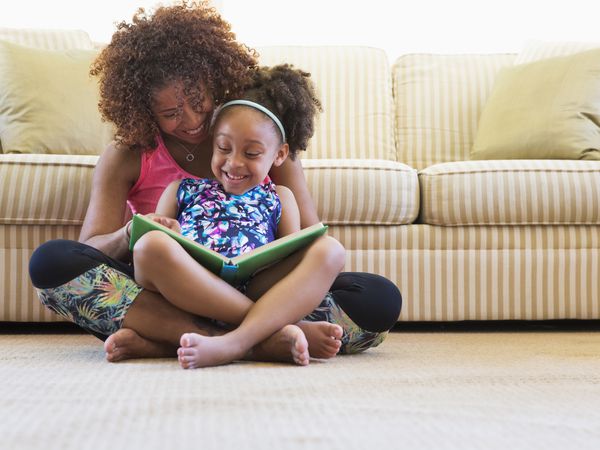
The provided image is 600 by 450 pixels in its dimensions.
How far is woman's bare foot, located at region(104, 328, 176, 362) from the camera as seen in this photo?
1468 mm

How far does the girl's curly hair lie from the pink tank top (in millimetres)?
221

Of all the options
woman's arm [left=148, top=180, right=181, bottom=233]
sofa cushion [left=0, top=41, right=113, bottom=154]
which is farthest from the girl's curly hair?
sofa cushion [left=0, top=41, right=113, bottom=154]

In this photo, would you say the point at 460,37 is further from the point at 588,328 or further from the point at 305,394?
the point at 305,394

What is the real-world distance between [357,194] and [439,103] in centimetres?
94

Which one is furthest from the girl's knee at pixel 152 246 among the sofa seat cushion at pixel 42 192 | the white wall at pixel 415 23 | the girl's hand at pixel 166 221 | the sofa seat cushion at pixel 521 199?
the white wall at pixel 415 23

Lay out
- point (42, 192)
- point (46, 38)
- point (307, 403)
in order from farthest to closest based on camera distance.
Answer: point (46, 38), point (42, 192), point (307, 403)

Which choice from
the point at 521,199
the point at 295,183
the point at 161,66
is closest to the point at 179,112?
the point at 161,66

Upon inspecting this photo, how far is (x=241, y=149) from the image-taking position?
159 centimetres

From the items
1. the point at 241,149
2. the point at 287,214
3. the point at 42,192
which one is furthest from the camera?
the point at 42,192

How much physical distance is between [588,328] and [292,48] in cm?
144

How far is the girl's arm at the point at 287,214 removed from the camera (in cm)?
170

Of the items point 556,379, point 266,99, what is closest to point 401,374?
point 556,379

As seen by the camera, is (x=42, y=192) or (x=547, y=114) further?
(x=547, y=114)

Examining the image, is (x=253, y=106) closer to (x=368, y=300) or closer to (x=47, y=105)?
(x=368, y=300)
